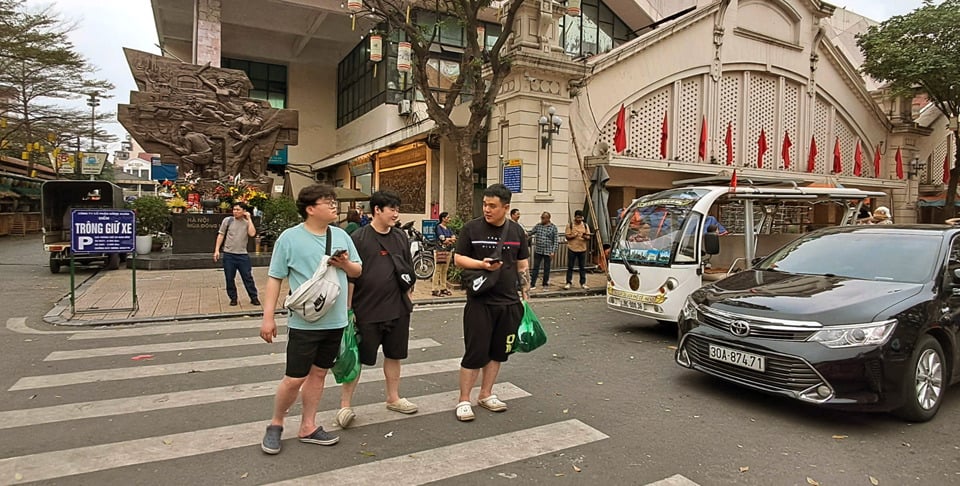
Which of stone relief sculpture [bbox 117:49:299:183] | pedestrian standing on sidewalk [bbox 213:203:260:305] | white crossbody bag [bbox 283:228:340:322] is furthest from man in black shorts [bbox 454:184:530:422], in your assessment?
stone relief sculpture [bbox 117:49:299:183]

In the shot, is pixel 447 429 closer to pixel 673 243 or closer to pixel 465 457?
pixel 465 457

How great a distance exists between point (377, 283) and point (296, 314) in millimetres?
739

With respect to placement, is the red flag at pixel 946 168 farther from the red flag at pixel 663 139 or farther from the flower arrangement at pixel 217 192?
the flower arrangement at pixel 217 192

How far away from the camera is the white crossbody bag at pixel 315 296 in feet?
11.9

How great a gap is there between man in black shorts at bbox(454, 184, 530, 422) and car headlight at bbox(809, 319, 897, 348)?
7.66 ft

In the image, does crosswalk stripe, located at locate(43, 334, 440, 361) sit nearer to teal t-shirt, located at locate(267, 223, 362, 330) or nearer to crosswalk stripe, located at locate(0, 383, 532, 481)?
crosswalk stripe, located at locate(0, 383, 532, 481)

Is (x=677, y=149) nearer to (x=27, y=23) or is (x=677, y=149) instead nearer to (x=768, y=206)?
(x=768, y=206)

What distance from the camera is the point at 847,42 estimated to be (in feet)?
111

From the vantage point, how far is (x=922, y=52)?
20.4 metres

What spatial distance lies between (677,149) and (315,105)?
23.7 m

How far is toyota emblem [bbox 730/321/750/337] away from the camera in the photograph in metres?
4.75

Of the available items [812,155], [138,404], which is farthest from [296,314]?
[812,155]

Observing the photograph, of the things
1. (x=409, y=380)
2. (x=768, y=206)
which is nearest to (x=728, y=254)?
(x=768, y=206)

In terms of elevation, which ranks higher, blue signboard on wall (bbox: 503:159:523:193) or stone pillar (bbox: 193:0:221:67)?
stone pillar (bbox: 193:0:221:67)
